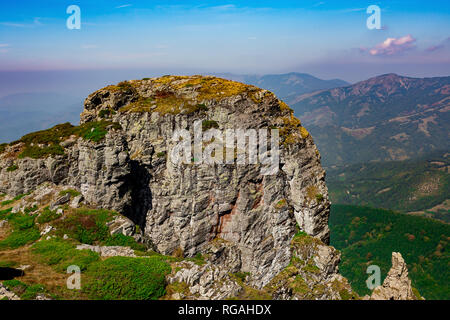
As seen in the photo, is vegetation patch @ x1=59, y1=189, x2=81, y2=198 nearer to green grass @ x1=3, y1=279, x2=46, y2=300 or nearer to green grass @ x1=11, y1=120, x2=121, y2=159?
green grass @ x1=11, y1=120, x2=121, y2=159

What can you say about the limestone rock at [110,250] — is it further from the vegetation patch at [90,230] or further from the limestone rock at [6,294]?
the limestone rock at [6,294]

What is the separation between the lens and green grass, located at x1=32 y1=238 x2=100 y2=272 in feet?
71.5

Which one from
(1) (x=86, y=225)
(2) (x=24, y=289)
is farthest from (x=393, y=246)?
(2) (x=24, y=289)

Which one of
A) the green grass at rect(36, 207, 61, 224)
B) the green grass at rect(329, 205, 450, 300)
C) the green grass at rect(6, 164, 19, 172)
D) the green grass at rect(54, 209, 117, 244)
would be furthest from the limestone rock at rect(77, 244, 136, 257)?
the green grass at rect(329, 205, 450, 300)

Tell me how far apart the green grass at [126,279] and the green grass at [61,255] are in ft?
3.91

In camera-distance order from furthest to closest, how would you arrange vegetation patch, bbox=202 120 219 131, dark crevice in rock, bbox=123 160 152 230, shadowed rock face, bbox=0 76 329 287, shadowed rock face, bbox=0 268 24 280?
1. vegetation patch, bbox=202 120 219 131
2. dark crevice in rock, bbox=123 160 152 230
3. shadowed rock face, bbox=0 76 329 287
4. shadowed rock face, bbox=0 268 24 280

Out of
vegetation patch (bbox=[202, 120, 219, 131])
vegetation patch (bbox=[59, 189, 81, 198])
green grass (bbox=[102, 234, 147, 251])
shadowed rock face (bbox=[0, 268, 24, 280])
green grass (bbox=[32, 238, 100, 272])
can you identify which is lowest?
green grass (bbox=[102, 234, 147, 251])

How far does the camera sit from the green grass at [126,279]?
1920 centimetres

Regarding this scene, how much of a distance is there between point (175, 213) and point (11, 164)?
22360mm

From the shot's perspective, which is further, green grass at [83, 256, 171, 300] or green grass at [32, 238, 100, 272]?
green grass at [32, 238, 100, 272]

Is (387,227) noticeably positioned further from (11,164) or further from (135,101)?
(11,164)

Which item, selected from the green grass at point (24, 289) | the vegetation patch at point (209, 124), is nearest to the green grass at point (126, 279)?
the green grass at point (24, 289)

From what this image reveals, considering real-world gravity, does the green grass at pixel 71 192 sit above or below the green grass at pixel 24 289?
above

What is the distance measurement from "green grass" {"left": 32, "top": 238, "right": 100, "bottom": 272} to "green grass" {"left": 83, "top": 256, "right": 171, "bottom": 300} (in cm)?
119
